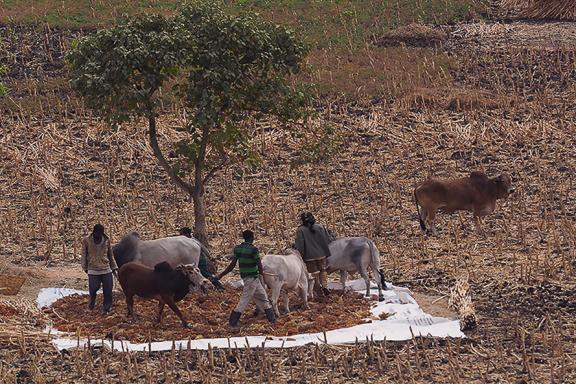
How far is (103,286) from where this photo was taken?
60.8 feet

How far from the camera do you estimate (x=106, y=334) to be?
682 inches

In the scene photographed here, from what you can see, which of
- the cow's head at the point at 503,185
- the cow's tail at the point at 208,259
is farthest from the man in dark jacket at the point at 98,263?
the cow's head at the point at 503,185

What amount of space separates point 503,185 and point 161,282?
27.9 ft

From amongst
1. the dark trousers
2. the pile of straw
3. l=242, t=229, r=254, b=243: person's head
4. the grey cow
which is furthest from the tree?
the pile of straw

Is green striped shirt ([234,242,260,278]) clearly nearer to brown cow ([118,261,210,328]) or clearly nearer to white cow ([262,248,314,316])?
white cow ([262,248,314,316])

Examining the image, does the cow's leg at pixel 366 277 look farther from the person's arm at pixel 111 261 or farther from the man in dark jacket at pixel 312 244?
the person's arm at pixel 111 261

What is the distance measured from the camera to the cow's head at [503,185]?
23891mm

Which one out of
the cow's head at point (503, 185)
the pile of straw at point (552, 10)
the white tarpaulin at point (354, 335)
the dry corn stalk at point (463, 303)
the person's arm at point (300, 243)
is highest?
the pile of straw at point (552, 10)

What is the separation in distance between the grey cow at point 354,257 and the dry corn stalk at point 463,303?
45.0 inches

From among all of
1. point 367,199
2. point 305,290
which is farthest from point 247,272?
point 367,199

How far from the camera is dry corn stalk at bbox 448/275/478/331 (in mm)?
17375

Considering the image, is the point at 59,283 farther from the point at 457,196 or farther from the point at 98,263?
the point at 457,196

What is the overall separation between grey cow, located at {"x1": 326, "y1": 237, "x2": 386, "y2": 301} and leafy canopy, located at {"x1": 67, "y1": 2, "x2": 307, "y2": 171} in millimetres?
2783

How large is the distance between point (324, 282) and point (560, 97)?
1337 cm
